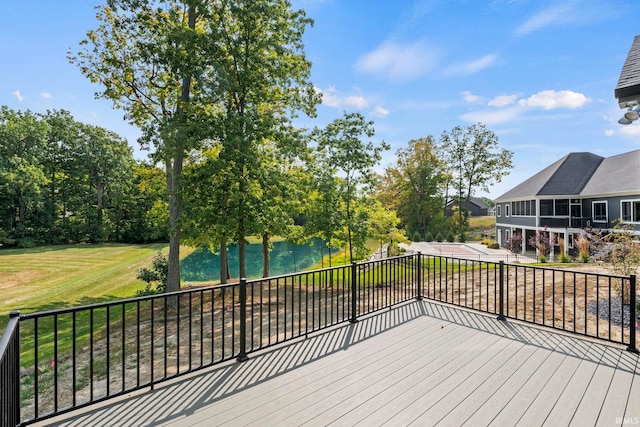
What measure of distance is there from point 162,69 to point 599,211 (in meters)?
20.8

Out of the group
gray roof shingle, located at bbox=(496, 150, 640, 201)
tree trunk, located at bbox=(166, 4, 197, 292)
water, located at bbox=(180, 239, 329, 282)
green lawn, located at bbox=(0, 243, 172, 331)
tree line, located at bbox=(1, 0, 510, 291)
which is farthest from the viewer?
water, located at bbox=(180, 239, 329, 282)

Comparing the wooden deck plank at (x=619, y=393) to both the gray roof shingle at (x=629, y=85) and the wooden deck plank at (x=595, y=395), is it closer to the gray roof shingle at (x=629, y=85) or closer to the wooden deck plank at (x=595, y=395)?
the wooden deck plank at (x=595, y=395)

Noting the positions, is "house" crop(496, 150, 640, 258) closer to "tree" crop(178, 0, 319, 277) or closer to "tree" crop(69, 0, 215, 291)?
"tree" crop(178, 0, 319, 277)

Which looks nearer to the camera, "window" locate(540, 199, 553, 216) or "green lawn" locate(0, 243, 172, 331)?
"green lawn" locate(0, 243, 172, 331)

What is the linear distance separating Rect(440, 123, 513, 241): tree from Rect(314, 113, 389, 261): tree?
73.5ft

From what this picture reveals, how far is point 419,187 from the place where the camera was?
1160 inches

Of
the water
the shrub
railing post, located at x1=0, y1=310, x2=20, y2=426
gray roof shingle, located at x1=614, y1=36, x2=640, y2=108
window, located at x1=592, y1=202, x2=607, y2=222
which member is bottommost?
the water

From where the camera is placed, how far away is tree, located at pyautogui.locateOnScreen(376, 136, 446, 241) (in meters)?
29.0

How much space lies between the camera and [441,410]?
223 centimetres

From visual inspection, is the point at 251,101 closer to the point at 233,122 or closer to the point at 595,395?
the point at 233,122

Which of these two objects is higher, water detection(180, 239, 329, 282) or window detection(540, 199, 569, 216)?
window detection(540, 199, 569, 216)

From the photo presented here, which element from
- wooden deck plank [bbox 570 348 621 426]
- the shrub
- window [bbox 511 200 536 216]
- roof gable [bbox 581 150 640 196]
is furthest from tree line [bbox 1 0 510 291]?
window [bbox 511 200 536 216]

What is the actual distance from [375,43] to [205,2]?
5046 millimetres

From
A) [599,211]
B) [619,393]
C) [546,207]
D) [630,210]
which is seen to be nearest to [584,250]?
[630,210]
